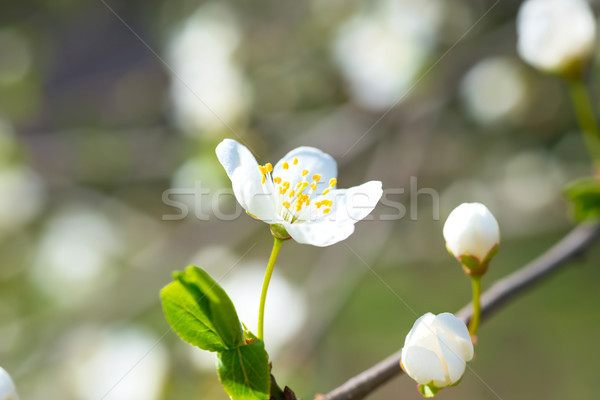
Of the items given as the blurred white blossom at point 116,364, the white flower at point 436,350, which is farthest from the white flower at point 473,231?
the blurred white blossom at point 116,364

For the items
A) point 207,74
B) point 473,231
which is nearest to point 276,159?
point 207,74

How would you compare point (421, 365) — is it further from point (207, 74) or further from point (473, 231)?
point (207, 74)

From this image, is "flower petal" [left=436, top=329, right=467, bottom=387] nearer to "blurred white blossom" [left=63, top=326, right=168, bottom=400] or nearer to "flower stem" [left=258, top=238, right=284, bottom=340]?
"flower stem" [left=258, top=238, right=284, bottom=340]

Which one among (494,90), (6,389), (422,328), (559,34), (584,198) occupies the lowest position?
(494,90)

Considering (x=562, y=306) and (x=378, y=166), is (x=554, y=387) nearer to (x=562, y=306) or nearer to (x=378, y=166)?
(x=562, y=306)

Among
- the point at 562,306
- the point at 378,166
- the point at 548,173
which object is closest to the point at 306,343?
the point at 378,166
